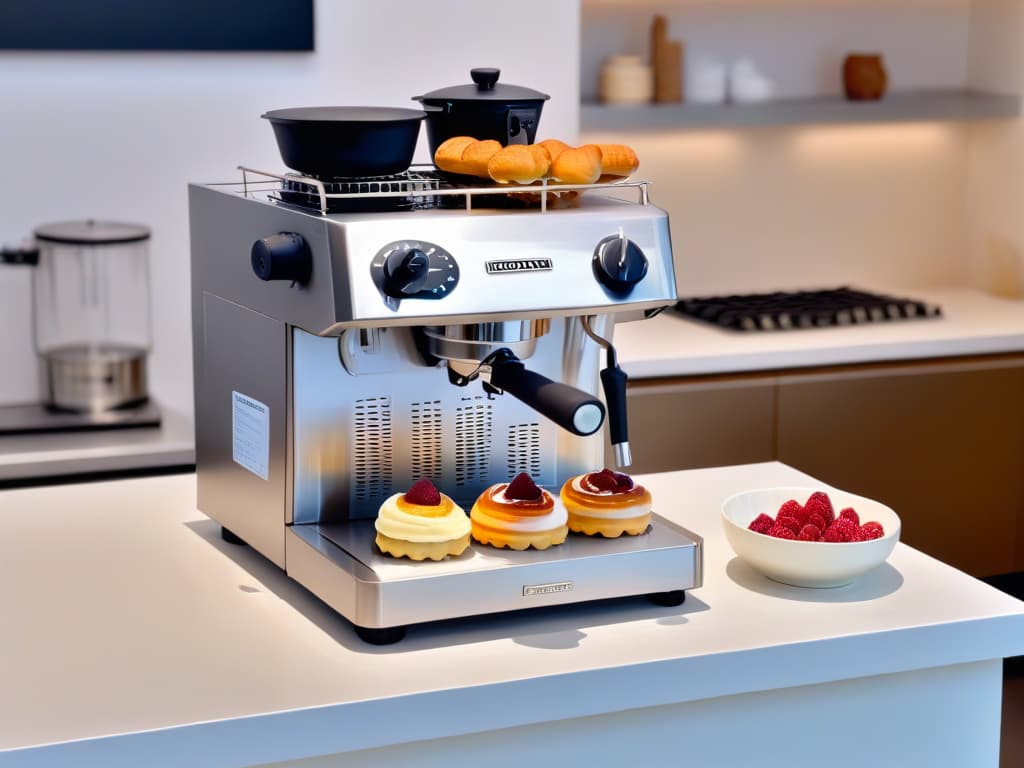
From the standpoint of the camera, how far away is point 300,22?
3.07m

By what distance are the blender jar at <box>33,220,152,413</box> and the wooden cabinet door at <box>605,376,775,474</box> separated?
1042 millimetres

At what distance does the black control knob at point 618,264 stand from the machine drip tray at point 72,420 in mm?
1505

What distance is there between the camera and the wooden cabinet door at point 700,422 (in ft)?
10.3

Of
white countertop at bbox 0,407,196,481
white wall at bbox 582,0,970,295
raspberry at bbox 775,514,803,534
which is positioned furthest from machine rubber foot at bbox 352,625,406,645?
white wall at bbox 582,0,970,295

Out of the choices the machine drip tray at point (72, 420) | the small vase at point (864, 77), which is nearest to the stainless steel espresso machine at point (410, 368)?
the machine drip tray at point (72, 420)

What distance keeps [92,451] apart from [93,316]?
1.37ft

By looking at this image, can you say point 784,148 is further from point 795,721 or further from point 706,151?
point 795,721

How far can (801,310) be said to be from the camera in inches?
136

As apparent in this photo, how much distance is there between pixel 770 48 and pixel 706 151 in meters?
0.33

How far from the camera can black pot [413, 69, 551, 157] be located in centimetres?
164

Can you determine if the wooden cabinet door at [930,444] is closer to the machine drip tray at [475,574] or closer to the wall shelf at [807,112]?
the wall shelf at [807,112]

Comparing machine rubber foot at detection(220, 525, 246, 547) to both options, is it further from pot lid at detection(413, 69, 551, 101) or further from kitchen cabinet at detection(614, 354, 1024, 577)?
kitchen cabinet at detection(614, 354, 1024, 577)

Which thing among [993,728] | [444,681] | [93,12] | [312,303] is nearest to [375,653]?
[444,681]

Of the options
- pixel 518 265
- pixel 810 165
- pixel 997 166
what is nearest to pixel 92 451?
pixel 518 265
